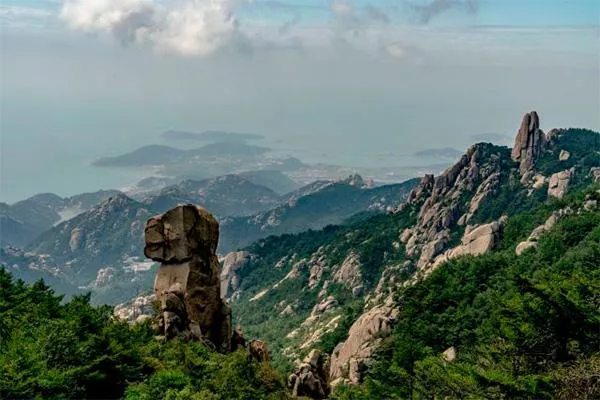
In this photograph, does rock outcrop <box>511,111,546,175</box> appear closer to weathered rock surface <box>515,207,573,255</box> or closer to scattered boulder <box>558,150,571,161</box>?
scattered boulder <box>558,150,571,161</box>

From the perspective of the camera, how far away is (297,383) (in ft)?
106

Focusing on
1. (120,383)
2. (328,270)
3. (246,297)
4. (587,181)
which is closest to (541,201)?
(587,181)

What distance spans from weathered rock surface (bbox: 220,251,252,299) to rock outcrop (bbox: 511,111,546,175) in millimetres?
58378

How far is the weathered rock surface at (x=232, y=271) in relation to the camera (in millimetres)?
125881

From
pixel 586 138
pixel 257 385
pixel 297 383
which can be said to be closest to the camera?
pixel 257 385

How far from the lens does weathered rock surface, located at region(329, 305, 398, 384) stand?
4012 centimetres

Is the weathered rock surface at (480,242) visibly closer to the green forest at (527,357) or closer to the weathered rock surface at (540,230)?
the weathered rock surface at (540,230)

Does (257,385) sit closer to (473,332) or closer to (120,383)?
(120,383)

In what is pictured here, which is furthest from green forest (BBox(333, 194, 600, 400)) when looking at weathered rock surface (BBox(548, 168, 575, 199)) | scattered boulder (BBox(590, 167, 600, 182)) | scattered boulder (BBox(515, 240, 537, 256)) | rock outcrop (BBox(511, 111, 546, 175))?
rock outcrop (BBox(511, 111, 546, 175))

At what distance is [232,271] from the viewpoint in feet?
429

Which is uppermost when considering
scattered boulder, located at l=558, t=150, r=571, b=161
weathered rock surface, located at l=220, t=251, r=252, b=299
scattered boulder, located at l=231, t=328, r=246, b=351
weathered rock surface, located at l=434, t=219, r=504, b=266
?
scattered boulder, located at l=231, t=328, r=246, b=351

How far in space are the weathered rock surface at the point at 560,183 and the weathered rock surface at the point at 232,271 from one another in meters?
63.8

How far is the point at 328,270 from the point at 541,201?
33391 millimetres

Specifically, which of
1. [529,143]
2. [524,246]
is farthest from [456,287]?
[529,143]
